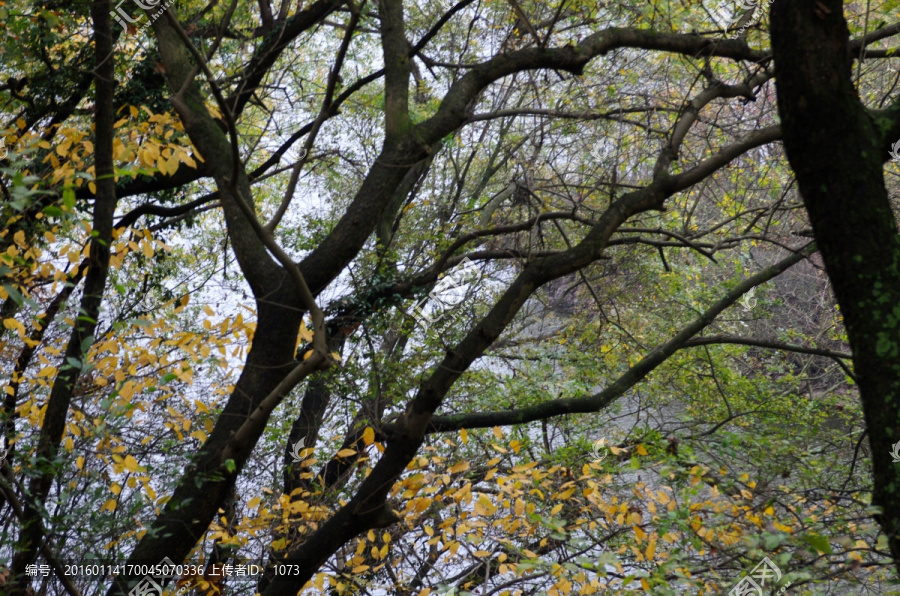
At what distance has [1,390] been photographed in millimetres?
5078

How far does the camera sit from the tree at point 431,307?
2.86 meters

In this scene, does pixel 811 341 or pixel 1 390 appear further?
pixel 811 341

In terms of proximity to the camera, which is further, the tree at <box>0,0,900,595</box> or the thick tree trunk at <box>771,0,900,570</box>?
the tree at <box>0,0,900,595</box>

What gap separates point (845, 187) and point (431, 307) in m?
5.25

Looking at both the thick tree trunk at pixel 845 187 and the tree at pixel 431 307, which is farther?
the tree at pixel 431 307

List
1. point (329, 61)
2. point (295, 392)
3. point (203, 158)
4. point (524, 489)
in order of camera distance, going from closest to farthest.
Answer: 1. point (203, 158)
2. point (524, 489)
3. point (295, 392)
4. point (329, 61)

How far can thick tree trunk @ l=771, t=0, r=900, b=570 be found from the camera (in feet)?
6.76

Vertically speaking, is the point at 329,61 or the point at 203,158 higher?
the point at 329,61

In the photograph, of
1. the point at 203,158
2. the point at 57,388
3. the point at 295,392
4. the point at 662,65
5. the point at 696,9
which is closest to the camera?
the point at 57,388

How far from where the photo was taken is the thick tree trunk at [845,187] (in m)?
2.06

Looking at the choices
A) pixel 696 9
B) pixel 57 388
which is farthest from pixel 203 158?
pixel 696 9

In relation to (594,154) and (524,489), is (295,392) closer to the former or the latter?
(524,489)

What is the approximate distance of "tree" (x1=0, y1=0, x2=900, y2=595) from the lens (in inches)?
113

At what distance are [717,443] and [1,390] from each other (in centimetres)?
509
